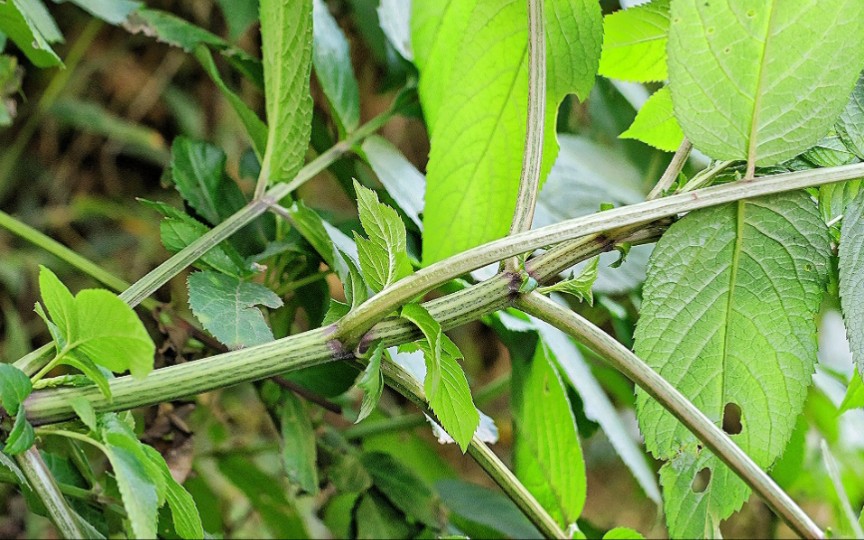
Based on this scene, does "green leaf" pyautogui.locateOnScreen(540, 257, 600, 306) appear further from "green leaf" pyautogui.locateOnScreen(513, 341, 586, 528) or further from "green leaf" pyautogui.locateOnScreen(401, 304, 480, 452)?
"green leaf" pyautogui.locateOnScreen(513, 341, 586, 528)

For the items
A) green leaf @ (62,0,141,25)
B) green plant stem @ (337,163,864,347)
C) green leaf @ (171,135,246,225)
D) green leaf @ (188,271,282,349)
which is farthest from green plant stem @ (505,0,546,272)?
green leaf @ (62,0,141,25)

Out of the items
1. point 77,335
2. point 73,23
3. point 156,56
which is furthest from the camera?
point 156,56

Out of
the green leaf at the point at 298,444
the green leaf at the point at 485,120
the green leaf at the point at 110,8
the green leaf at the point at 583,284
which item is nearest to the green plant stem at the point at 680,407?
the green leaf at the point at 583,284

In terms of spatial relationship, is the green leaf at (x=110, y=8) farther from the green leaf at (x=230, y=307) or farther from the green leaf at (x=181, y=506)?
the green leaf at (x=181, y=506)

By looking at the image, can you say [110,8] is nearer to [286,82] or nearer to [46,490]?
[286,82]

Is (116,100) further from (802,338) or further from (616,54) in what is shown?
(802,338)

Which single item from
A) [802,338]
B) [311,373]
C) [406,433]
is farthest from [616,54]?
[406,433]

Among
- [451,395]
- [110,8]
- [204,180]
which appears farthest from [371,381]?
[110,8]
